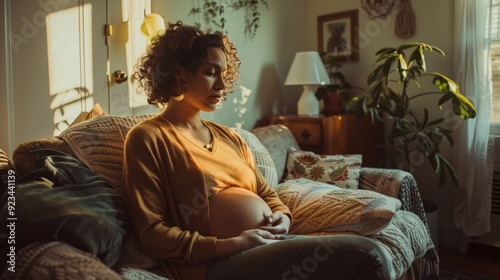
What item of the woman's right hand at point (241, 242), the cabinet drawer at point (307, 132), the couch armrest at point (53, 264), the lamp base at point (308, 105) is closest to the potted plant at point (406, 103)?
the cabinet drawer at point (307, 132)

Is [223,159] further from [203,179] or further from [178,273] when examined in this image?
[178,273]

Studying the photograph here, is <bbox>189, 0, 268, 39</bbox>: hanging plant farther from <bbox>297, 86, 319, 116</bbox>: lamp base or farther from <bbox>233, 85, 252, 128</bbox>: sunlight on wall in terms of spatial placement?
<bbox>297, 86, 319, 116</bbox>: lamp base

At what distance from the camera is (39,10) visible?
6.23 ft

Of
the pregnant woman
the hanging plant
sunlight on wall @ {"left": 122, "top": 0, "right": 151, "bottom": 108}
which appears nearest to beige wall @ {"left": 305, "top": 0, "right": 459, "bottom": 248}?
the hanging plant

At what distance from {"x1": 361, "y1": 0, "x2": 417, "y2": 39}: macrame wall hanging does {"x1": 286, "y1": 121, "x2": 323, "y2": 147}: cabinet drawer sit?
0.88 metres

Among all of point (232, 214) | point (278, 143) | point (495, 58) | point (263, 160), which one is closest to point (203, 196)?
point (232, 214)

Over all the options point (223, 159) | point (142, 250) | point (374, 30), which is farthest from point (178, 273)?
point (374, 30)

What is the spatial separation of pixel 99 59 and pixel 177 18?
1.82ft

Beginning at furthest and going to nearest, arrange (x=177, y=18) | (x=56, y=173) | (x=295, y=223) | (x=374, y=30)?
(x=374, y=30) → (x=177, y=18) → (x=295, y=223) → (x=56, y=173)

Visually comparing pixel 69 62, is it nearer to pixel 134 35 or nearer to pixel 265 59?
pixel 134 35

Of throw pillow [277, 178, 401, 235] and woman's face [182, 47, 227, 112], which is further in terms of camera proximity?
throw pillow [277, 178, 401, 235]

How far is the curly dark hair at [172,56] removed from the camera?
4.61ft

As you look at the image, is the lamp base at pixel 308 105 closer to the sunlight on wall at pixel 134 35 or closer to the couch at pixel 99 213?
the couch at pixel 99 213

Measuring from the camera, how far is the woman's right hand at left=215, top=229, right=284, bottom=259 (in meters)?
1.16
